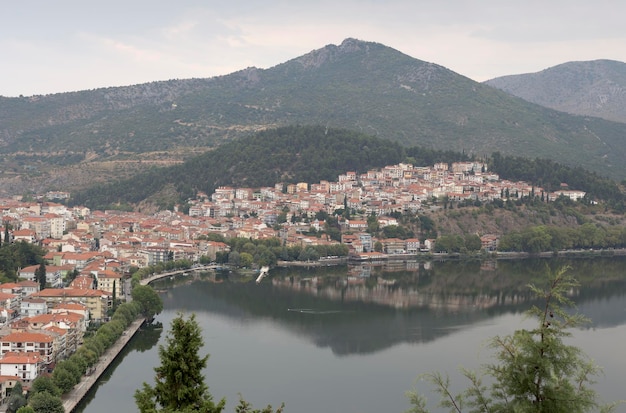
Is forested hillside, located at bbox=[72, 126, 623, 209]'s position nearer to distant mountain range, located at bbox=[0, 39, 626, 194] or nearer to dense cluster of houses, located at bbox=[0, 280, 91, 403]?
distant mountain range, located at bbox=[0, 39, 626, 194]

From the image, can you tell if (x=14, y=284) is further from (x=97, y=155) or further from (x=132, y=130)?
(x=132, y=130)

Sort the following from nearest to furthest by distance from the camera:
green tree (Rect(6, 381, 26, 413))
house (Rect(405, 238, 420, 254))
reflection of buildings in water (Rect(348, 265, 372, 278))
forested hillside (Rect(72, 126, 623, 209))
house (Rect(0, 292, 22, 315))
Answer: green tree (Rect(6, 381, 26, 413))
house (Rect(0, 292, 22, 315))
reflection of buildings in water (Rect(348, 265, 372, 278))
house (Rect(405, 238, 420, 254))
forested hillside (Rect(72, 126, 623, 209))

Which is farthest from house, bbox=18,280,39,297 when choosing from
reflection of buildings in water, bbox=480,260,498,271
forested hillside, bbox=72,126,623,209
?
forested hillside, bbox=72,126,623,209

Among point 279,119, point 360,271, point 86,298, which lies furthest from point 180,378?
point 279,119

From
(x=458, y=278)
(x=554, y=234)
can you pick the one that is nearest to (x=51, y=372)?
(x=458, y=278)

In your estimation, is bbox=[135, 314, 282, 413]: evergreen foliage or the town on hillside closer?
bbox=[135, 314, 282, 413]: evergreen foliage

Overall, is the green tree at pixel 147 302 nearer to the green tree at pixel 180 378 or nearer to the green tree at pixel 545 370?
the green tree at pixel 180 378

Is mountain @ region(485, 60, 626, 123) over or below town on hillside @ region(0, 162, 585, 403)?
over
